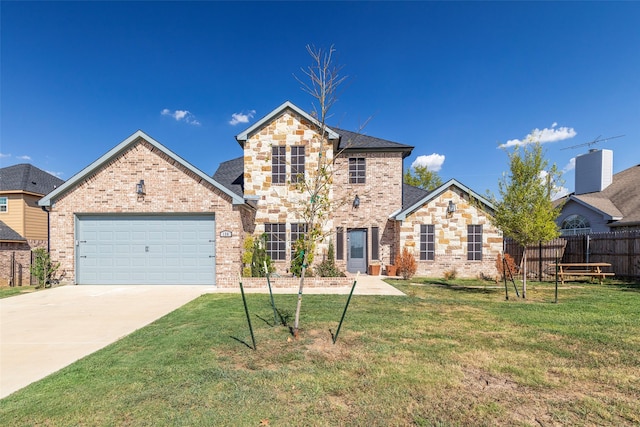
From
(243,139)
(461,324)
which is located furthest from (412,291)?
(243,139)

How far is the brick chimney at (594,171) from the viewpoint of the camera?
21672 millimetres

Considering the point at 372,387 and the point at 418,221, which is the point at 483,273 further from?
the point at 372,387

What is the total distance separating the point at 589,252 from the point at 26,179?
34419mm

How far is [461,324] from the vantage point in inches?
261

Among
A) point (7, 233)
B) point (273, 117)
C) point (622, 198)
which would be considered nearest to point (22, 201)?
point (7, 233)

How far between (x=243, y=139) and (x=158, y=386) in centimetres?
1181

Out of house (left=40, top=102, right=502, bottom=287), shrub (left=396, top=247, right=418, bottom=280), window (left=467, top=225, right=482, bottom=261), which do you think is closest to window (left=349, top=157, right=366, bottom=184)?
house (left=40, top=102, right=502, bottom=287)

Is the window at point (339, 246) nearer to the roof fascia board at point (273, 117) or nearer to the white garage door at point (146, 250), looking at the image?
the roof fascia board at point (273, 117)

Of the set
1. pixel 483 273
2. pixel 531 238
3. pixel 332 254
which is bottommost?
pixel 483 273

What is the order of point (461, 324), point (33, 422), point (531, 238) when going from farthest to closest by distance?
point (531, 238)
point (461, 324)
point (33, 422)

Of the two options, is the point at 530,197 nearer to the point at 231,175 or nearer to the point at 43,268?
the point at 231,175

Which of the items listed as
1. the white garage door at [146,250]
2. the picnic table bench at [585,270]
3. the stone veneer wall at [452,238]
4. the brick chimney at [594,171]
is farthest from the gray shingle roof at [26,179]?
the brick chimney at [594,171]

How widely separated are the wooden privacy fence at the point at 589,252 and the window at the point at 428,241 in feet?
12.0

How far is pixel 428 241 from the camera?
1491cm
